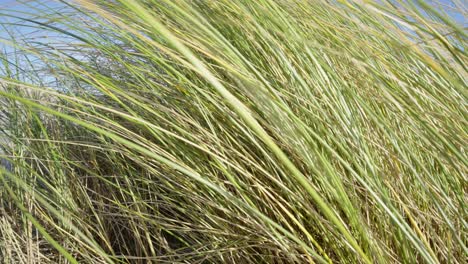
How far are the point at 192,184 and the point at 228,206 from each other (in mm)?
77

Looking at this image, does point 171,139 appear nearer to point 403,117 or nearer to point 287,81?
point 287,81

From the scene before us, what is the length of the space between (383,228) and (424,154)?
15 cm

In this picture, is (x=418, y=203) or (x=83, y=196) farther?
(x=83, y=196)

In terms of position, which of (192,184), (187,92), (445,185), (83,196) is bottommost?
(83,196)

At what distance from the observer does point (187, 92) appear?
0.89 m

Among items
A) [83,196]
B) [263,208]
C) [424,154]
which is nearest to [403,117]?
[424,154]

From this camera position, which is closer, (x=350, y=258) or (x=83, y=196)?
(x=350, y=258)

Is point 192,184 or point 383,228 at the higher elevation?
point 383,228

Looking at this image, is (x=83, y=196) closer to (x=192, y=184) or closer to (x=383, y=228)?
(x=192, y=184)

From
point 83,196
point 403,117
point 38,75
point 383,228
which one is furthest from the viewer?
point 38,75

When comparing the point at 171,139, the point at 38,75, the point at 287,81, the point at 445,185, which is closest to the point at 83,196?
the point at 171,139

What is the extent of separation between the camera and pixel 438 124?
824 millimetres

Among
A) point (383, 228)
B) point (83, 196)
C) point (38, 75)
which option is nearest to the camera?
point (383, 228)

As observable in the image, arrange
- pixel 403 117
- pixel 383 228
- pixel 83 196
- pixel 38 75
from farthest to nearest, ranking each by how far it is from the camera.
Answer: pixel 38 75 → pixel 83 196 → pixel 383 228 → pixel 403 117
